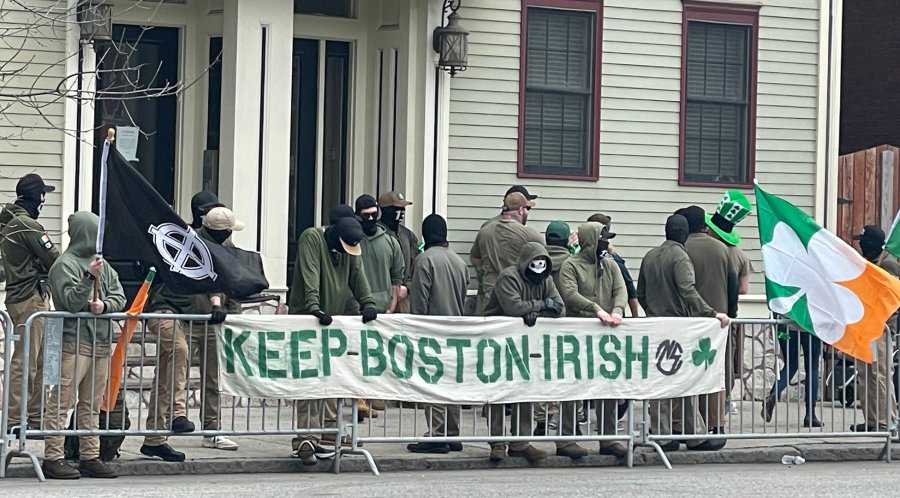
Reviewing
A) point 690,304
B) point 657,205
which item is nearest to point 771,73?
point 657,205

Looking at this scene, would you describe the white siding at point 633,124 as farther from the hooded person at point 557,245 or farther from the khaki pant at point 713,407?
the khaki pant at point 713,407

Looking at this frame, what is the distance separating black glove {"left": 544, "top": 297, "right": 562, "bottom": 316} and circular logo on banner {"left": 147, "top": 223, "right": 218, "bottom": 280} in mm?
2617

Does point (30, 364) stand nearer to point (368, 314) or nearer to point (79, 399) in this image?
point (79, 399)

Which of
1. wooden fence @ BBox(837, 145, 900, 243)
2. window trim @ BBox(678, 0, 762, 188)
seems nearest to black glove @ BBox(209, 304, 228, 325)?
window trim @ BBox(678, 0, 762, 188)

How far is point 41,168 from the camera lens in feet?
49.4

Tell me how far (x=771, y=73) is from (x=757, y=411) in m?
4.15

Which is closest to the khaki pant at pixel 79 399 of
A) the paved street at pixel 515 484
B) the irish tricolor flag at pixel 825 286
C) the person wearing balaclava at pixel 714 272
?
the paved street at pixel 515 484

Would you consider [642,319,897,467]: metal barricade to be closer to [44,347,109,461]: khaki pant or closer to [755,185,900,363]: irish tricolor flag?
[755,185,900,363]: irish tricolor flag

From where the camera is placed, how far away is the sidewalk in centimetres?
1185

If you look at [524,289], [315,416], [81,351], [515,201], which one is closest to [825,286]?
[524,289]

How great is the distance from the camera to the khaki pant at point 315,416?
12.0 metres

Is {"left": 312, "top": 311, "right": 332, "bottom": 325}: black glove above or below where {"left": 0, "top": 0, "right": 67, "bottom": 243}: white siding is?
below

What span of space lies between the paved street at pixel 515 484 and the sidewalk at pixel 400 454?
205 millimetres

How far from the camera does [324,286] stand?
1217 centimetres
